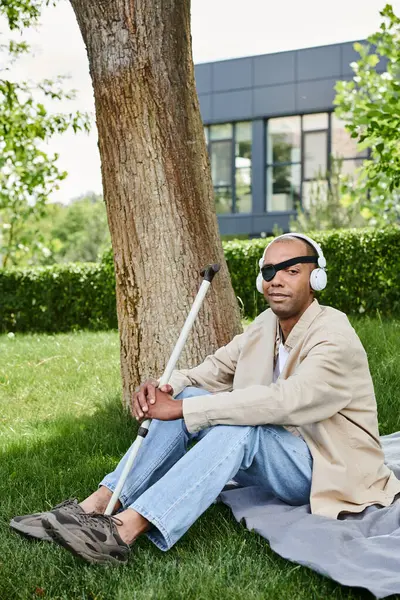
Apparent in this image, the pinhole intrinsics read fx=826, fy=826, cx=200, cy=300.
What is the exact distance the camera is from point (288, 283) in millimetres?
3662

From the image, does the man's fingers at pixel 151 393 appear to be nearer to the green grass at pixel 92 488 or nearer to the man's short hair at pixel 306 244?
the green grass at pixel 92 488

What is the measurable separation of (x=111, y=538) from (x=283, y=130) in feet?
70.7

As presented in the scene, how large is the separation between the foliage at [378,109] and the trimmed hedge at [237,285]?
68cm

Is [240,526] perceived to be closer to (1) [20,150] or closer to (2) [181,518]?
(2) [181,518]

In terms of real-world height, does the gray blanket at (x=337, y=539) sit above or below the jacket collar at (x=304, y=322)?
below

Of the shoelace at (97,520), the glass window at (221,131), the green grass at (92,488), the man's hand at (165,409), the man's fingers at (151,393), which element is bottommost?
the green grass at (92,488)

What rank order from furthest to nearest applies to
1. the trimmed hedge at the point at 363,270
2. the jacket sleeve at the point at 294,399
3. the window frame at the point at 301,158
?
the window frame at the point at 301,158 → the trimmed hedge at the point at 363,270 → the jacket sleeve at the point at 294,399

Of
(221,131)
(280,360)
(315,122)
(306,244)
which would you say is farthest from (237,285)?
(221,131)

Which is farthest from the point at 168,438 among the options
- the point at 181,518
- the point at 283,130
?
the point at 283,130

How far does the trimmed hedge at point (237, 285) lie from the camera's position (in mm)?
10094

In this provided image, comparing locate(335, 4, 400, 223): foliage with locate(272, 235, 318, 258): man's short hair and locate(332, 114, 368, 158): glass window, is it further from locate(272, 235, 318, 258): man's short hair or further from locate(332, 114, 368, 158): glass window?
locate(332, 114, 368, 158): glass window

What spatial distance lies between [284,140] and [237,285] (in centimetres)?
1343


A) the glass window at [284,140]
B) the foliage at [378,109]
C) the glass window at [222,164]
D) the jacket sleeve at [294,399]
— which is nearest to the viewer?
the jacket sleeve at [294,399]

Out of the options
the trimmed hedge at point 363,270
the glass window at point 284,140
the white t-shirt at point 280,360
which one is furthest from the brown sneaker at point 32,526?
the glass window at point 284,140
